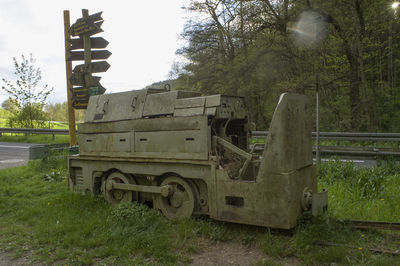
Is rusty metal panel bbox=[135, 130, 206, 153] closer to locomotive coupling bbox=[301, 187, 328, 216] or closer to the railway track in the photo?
locomotive coupling bbox=[301, 187, 328, 216]

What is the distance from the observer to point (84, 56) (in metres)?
7.86

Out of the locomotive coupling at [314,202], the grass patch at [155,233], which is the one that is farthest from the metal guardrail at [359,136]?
the locomotive coupling at [314,202]

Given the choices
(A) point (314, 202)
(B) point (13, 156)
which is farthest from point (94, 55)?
(B) point (13, 156)

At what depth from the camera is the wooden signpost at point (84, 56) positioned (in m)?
7.72

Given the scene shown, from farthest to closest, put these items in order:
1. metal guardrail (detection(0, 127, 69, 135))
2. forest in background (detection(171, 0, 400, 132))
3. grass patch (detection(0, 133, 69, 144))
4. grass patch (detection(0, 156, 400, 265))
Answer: grass patch (detection(0, 133, 69, 144))
metal guardrail (detection(0, 127, 69, 135))
forest in background (detection(171, 0, 400, 132))
grass patch (detection(0, 156, 400, 265))

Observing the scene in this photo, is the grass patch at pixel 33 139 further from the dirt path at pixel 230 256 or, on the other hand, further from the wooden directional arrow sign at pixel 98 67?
the dirt path at pixel 230 256

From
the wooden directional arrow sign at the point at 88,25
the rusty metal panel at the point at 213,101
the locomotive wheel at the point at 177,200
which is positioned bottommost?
the locomotive wheel at the point at 177,200

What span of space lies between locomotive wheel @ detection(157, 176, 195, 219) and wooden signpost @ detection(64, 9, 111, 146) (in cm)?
362

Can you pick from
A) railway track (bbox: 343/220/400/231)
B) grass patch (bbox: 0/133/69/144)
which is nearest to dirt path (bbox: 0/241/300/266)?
railway track (bbox: 343/220/400/231)

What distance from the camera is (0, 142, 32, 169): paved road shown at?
11.5 meters

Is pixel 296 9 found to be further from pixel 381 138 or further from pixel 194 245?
pixel 194 245

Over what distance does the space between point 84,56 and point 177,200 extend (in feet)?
15.4

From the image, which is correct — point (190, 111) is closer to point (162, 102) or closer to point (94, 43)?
point (162, 102)

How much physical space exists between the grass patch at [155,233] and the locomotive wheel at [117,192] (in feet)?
0.59
